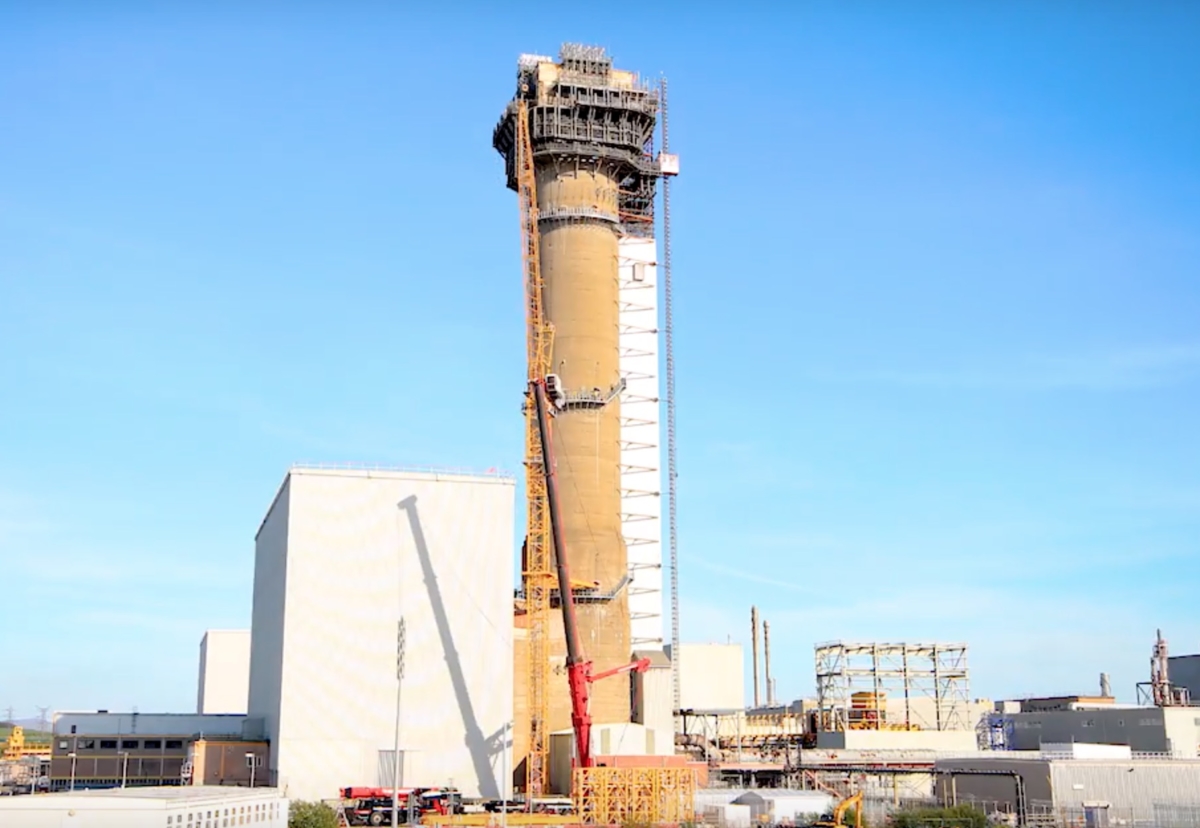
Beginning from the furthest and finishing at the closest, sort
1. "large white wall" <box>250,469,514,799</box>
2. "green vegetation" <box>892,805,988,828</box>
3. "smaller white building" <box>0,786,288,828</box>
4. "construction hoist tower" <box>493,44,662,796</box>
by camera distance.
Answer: "construction hoist tower" <box>493,44,662,796</box>
"large white wall" <box>250,469,514,799</box>
"green vegetation" <box>892,805,988,828</box>
"smaller white building" <box>0,786,288,828</box>

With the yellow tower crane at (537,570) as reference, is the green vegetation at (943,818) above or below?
below

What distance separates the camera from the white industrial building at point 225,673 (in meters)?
152

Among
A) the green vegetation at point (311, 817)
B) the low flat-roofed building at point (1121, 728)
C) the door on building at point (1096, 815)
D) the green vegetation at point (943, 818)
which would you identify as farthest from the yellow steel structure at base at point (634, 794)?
the low flat-roofed building at point (1121, 728)

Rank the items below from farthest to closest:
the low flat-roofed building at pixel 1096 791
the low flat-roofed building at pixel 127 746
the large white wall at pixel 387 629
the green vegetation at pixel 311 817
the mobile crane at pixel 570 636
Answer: the low flat-roofed building at pixel 127 746, the large white wall at pixel 387 629, the mobile crane at pixel 570 636, the low flat-roofed building at pixel 1096 791, the green vegetation at pixel 311 817

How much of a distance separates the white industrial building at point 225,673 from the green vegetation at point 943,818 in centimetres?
9568

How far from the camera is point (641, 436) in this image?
430 ft

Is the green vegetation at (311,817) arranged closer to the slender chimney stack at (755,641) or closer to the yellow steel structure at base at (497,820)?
the yellow steel structure at base at (497,820)

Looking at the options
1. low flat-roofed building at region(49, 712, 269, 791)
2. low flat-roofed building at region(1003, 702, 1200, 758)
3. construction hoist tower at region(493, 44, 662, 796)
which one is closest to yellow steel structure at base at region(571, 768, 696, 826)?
construction hoist tower at region(493, 44, 662, 796)

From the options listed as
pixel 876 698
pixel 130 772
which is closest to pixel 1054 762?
pixel 876 698

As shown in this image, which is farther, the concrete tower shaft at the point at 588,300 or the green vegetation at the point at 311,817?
the concrete tower shaft at the point at 588,300

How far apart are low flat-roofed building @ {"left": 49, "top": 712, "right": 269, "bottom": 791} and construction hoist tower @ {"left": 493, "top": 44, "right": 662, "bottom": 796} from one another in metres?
28.4

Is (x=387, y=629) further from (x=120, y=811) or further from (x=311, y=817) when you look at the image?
(x=120, y=811)

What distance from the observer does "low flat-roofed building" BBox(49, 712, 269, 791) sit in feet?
350

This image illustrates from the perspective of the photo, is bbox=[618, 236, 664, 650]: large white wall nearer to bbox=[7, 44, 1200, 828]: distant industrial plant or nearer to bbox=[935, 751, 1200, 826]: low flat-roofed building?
bbox=[7, 44, 1200, 828]: distant industrial plant
